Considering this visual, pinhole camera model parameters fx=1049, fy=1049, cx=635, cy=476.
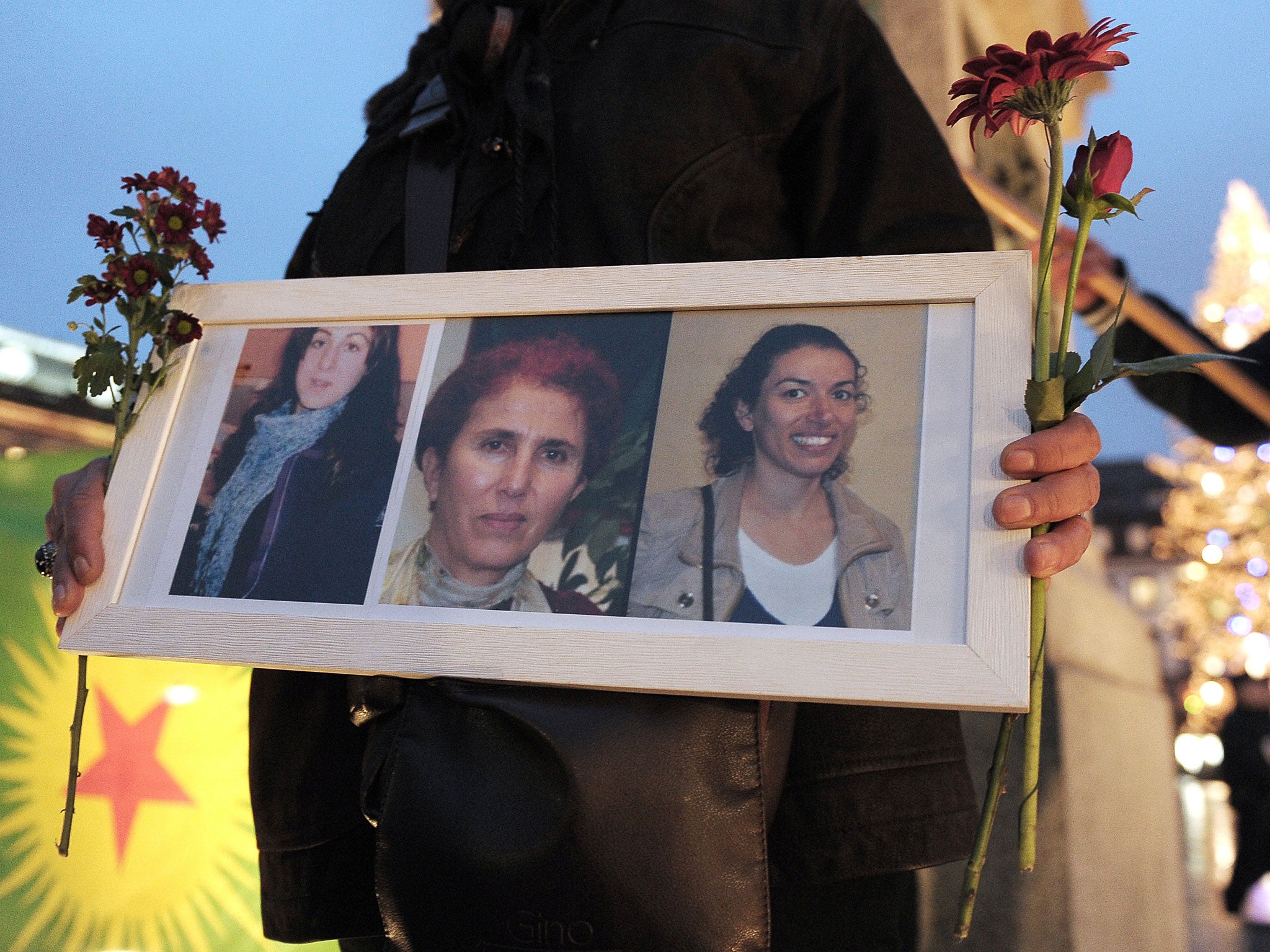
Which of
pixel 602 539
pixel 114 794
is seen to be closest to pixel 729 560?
pixel 602 539

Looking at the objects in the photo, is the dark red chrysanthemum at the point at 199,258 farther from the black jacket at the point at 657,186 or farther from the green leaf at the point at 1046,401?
the green leaf at the point at 1046,401

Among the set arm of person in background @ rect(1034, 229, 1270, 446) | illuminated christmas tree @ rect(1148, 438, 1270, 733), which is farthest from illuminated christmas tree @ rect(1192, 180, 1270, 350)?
arm of person in background @ rect(1034, 229, 1270, 446)

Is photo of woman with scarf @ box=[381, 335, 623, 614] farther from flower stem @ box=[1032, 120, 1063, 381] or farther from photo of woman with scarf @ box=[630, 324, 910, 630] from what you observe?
flower stem @ box=[1032, 120, 1063, 381]

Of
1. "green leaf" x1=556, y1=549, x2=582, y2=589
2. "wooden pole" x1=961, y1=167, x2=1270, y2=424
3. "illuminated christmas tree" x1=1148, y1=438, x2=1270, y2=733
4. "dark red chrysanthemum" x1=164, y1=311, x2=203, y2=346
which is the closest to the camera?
"green leaf" x1=556, y1=549, x2=582, y2=589

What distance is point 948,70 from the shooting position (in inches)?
123

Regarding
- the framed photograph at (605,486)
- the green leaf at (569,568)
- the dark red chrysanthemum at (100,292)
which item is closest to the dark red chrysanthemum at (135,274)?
the dark red chrysanthemum at (100,292)

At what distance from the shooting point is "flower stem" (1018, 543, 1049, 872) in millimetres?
941

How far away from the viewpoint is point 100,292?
1321 millimetres

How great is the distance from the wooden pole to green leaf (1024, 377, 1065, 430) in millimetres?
2147

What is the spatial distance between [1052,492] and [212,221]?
111cm

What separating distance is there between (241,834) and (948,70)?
9.18 feet

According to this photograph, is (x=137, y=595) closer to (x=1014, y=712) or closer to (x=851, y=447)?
(x=851, y=447)

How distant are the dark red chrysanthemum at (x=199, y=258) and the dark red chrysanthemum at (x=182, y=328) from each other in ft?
0.32

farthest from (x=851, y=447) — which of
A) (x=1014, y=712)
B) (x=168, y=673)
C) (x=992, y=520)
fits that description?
(x=168, y=673)
